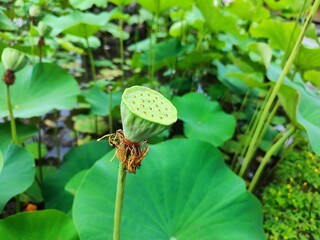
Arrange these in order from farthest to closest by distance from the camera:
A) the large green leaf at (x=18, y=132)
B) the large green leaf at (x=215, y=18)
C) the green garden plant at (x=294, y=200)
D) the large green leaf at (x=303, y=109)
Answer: the large green leaf at (x=215, y=18) < the green garden plant at (x=294, y=200) < the large green leaf at (x=18, y=132) < the large green leaf at (x=303, y=109)

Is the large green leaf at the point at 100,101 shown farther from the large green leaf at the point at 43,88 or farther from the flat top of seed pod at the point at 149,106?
the flat top of seed pod at the point at 149,106


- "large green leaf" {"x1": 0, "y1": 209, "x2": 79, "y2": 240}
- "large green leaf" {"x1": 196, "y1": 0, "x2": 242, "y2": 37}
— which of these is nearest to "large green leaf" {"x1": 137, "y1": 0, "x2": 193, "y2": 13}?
"large green leaf" {"x1": 196, "y1": 0, "x2": 242, "y2": 37}

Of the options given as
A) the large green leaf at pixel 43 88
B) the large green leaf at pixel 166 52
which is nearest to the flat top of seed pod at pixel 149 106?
the large green leaf at pixel 43 88

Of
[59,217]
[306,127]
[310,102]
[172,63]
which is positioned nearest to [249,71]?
[172,63]

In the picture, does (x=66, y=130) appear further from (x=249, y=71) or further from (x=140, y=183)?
(x=140, y=183)

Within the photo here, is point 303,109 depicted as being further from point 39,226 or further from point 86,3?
point 86,3
